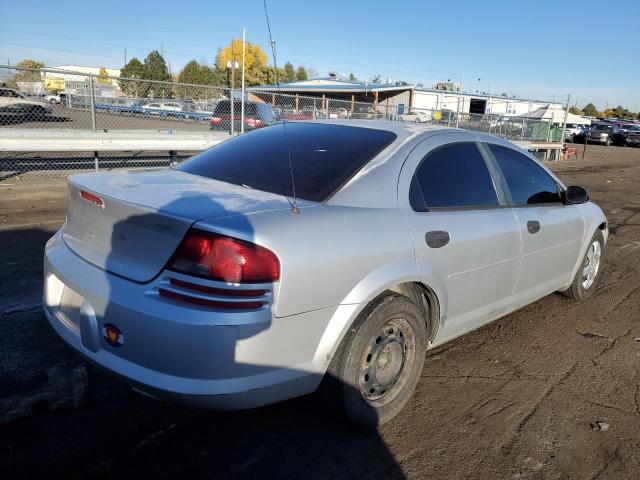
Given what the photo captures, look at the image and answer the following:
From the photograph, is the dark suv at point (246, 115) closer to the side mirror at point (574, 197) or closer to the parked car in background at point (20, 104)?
the parked car in background at point (20, 104)

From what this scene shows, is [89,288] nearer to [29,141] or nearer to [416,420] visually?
[416,420]

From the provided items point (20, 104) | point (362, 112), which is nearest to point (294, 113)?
point (362, 112)

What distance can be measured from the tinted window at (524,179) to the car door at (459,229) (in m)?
0.22

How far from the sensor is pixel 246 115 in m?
12.0

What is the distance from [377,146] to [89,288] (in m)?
1.78

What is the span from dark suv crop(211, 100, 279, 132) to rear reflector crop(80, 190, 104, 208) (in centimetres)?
937

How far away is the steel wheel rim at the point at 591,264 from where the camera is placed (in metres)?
5.02

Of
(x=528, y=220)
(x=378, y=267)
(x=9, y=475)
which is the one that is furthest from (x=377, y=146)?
(x=9, y=475)

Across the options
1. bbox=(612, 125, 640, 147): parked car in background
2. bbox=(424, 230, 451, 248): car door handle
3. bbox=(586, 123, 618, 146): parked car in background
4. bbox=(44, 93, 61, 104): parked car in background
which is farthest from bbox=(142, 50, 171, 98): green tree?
bbox=(424, 230, 451, 248): car door handle

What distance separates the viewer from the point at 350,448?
2727 mm

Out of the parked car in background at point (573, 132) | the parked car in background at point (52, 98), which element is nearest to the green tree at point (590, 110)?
the parked car in background at point (573, 132)

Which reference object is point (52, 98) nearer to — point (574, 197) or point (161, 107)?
point (161, 107)

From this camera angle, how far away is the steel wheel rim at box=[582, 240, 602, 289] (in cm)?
502

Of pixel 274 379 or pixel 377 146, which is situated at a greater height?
pixel 377 146
